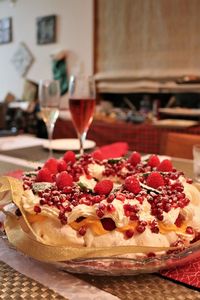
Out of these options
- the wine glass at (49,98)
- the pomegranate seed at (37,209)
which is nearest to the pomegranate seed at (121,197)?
the pomegranate seed at (37,209)

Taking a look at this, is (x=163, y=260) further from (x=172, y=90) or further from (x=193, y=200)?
(x=172, y=90)

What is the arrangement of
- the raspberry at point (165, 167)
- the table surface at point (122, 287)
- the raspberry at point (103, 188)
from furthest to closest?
the raspberry at point (165, 167) < the raspberry at point (103, 188) < the table surface at point (122, 287)

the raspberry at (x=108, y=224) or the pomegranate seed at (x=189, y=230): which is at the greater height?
the raspberry at (x=108, y=224)

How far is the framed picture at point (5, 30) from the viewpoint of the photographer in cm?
481

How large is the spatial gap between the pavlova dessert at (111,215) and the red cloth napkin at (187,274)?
3cm

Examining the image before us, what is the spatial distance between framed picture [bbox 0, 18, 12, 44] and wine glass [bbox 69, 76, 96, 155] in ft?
13.7

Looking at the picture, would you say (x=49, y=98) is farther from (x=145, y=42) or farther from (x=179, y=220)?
(x=145, y=42)

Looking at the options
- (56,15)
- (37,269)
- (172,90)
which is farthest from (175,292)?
(56,15)

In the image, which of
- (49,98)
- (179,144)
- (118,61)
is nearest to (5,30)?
(118,61)

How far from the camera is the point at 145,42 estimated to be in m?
3.45

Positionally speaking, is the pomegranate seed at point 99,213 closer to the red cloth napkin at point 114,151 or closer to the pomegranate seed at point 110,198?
the pomegranate seed at point 110,198

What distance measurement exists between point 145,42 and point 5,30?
2252mm

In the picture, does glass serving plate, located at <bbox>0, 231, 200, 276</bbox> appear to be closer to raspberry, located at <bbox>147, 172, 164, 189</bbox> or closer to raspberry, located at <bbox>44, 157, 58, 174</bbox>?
raspberry, located at <bbox>147, 172, 164, 189</bbox>

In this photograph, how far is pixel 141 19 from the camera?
11.3 feet
